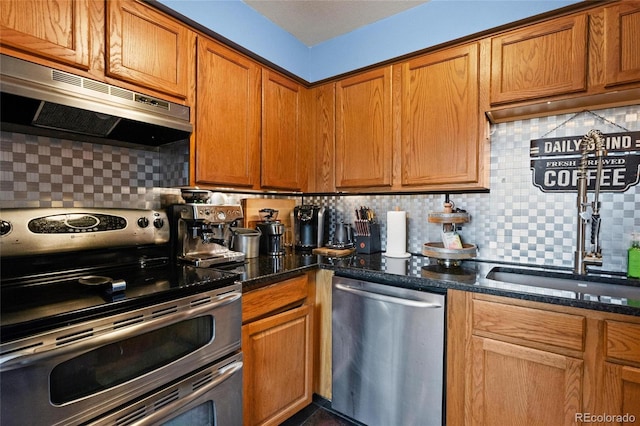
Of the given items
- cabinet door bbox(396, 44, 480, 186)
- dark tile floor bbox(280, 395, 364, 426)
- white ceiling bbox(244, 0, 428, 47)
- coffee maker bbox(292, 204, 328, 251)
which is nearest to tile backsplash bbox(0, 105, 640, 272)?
cabinet door bbox(396, 44, 480, 186)

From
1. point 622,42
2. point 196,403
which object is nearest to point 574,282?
point 622,42

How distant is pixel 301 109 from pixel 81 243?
5.32ft

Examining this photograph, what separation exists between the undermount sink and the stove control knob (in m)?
2.08

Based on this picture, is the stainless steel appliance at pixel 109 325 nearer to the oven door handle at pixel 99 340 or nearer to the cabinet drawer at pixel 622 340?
the oven door handle at pixel 99 340

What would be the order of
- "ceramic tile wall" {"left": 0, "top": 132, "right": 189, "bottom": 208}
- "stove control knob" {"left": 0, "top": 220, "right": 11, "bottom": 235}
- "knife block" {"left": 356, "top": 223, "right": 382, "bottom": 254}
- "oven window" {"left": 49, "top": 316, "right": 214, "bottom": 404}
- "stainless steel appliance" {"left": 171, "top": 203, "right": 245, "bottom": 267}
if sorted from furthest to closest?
"knife block" {"left": 356, "top": 223, "right": 382, "bottom": 254}
"stainless steel appliance" {"left": 171, "top": 203, "right": 245, "bottom": 267}
"ceramic tile wall" {"left": 0, "top": 132, "right": 189, "bottom": 208}
"stove control knob" {"left": 0, "top": 220, "right": 11, "bottom": 235}
"oven window" {"left": 49, "top": 316, "right": 214, "bottom": 404}

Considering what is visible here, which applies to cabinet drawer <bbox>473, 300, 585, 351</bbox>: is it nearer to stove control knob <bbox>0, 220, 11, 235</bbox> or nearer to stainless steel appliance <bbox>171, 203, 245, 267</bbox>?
stainless steel appliance <bbox>171, 203, 245, 267</bbox>

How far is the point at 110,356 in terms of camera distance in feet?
3.32

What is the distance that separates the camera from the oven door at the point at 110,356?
815 millimetres

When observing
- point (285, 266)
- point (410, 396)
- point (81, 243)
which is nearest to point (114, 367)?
point (81, 243)

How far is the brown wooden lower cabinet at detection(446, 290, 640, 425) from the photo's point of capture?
1120 mm

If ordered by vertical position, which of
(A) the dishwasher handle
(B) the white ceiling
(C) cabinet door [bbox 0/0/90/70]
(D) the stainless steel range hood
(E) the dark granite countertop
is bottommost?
(A) the dishwasher handle

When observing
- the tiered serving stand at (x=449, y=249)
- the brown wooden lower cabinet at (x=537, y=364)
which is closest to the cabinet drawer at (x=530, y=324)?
the brown wooden lower cabinet at (x=537, y=364)

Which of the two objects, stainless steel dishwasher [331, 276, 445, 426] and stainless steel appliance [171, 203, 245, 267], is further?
stainless steel appliance [171, 203, 245, 267]

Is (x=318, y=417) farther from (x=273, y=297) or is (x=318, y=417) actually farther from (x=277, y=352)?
(x=273, y=297)
